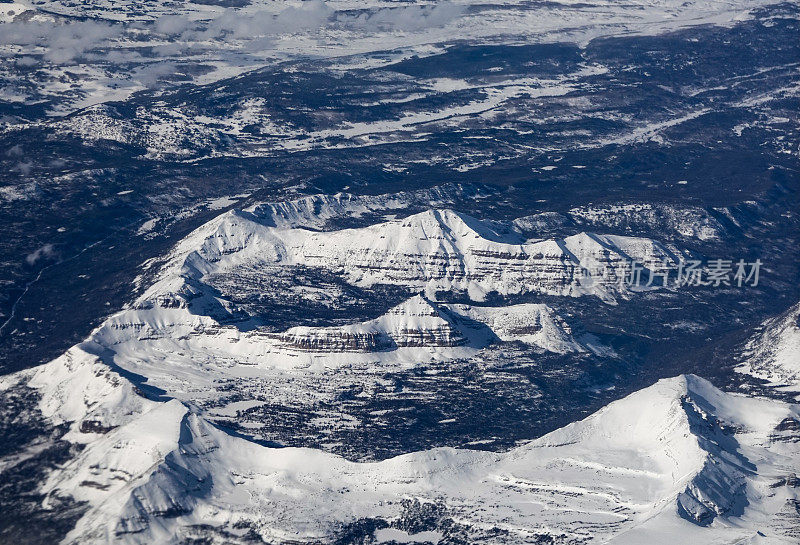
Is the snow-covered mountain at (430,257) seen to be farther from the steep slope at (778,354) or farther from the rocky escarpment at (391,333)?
the steep slope at (778,354)

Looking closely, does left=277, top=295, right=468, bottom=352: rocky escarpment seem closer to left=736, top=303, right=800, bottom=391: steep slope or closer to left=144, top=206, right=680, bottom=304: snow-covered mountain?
left=144, top=206, right=680, bottom=304: snow-covered mountain

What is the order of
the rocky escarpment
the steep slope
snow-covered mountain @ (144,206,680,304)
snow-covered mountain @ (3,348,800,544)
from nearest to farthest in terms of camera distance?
snow-covered mountain @ (3,348,800,544) → the steep slope → the rocky escarpment → snow-covered mountain @ (144,206,680,304)

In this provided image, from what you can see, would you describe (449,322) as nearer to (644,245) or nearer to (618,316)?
(618,316)

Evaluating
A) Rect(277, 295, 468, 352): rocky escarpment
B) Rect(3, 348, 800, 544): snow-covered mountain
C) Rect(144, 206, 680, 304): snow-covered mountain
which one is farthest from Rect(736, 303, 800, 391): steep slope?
Rect(277, 295, 468, 352): rocky escarpment

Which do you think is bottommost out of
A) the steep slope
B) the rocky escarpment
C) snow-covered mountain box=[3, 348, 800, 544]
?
the steep slope

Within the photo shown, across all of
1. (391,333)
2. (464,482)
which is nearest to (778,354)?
(391,333)

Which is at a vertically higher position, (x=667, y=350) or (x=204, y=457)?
(x=204, y=457)

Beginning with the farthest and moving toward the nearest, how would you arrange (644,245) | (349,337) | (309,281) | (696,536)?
1. (644,245)
2. (309,281)
3. (349,337)
4. (696,536)

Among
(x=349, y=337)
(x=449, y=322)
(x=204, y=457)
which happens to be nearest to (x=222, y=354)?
(x=349, y=337)

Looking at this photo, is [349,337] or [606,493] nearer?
[606,493]
